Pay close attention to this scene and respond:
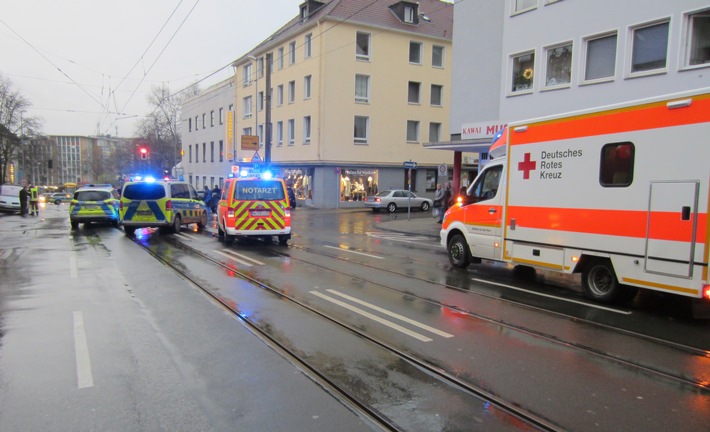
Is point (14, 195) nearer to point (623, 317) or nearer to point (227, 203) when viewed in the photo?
point (227, 203)

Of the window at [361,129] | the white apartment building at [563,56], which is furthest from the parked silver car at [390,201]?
the white apartment building at [563,56]

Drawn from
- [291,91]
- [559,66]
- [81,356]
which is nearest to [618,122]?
[81,356]

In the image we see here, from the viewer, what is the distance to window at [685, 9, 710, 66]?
41.2 ft

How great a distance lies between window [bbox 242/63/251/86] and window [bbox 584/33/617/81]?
34218mm

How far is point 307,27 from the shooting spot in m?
34.8

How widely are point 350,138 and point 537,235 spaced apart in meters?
27.6

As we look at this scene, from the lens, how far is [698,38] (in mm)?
12703

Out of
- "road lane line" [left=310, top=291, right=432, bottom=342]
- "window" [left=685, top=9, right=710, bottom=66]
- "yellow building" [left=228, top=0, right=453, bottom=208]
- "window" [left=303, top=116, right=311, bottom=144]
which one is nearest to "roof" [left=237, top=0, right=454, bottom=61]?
"yellow building" [left=228, top=0, right=453, bottom=208]

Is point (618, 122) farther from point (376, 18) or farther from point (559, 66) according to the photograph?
point (376, 18)

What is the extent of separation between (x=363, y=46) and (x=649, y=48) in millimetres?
24507

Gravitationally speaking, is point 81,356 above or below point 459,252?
below

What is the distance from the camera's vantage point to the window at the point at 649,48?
13406mm

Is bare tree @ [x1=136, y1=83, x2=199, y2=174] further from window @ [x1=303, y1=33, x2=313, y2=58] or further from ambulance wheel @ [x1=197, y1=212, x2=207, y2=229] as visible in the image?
ambulance wheel @ [x1=197, y1=212, x2=207, y2=229]

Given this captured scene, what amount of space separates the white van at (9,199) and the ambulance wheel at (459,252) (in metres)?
28.7
